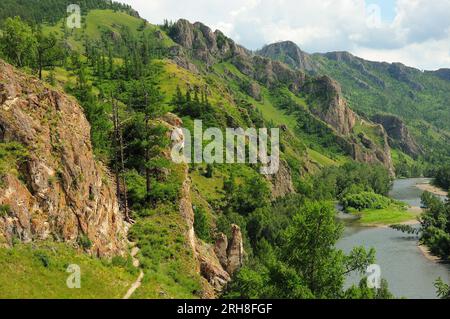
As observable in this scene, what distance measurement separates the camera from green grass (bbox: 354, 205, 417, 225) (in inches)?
6506

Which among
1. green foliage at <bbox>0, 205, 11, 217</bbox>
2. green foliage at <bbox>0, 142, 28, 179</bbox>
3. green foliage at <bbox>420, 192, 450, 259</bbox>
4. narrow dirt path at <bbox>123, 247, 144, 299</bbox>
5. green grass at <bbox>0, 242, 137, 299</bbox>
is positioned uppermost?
green foliage at <bbox>0, 142, 28, 179</bbox>

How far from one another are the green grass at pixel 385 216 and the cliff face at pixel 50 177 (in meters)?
140

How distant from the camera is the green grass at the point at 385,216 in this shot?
16525cm

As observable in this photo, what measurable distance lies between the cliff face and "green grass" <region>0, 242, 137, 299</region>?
4.96 ft

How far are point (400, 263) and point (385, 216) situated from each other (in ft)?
216

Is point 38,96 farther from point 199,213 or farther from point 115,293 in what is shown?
point 199,213

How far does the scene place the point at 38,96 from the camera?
3934cm

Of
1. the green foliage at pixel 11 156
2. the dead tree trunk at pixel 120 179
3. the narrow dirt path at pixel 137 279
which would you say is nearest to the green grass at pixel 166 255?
the narrow dirt path at pixel 137 279

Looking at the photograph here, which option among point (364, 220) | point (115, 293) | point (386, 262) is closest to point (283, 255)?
point (115, 293)

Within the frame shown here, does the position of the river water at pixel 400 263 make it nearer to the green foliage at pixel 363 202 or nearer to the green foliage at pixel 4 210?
the green foliage at pixel 363 202

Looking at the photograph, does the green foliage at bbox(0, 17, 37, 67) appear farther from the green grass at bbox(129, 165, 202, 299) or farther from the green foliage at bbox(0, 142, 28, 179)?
the green foliage at bbox(0, 142, 28, 179)

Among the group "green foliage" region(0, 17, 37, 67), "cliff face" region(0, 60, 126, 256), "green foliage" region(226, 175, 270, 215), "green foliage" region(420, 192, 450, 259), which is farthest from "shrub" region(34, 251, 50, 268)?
"green foliage" region(420, 192, 450, 259)

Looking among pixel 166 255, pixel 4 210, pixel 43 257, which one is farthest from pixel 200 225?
pixel 4 210
